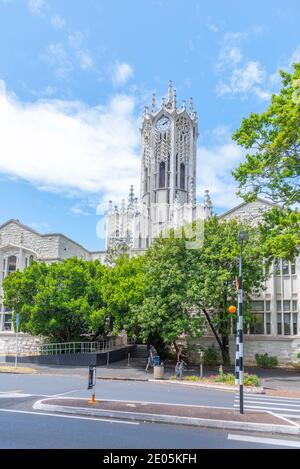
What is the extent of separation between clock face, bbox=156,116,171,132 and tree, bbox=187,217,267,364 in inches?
2206

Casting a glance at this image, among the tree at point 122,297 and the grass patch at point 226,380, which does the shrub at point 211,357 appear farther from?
the grass patch at point 226,380

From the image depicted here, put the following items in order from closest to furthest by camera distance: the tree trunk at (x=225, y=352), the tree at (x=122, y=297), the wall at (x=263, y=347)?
1. the tree at (x=122, y=297)
2. the tree trunk at (x=225, y=352)
3. the wall at (x=263, y=347)

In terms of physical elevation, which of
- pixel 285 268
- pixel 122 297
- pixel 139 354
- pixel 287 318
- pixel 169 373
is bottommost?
pixel 139 354

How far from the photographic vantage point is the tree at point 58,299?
2598 centimetres

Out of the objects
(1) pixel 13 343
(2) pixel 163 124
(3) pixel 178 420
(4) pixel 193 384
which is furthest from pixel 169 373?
(2) pixel 163 124

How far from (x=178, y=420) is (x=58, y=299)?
17.3 meters

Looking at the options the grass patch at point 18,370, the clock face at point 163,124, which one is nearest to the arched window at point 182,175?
the clock face at point 163,124

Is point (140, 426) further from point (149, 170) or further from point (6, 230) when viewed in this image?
point (149, 170)

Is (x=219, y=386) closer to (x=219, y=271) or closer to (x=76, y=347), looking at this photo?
(x=219, y=271)

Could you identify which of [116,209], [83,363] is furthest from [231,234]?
[116,209]

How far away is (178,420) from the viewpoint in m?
10.1

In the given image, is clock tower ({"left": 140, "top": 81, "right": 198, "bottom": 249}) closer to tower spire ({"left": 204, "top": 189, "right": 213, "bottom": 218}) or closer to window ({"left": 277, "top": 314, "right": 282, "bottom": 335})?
tower spire ({"left": 204, "top": 189, "right": 213, "bottom": 218})

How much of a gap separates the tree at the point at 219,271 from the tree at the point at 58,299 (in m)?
6.30
